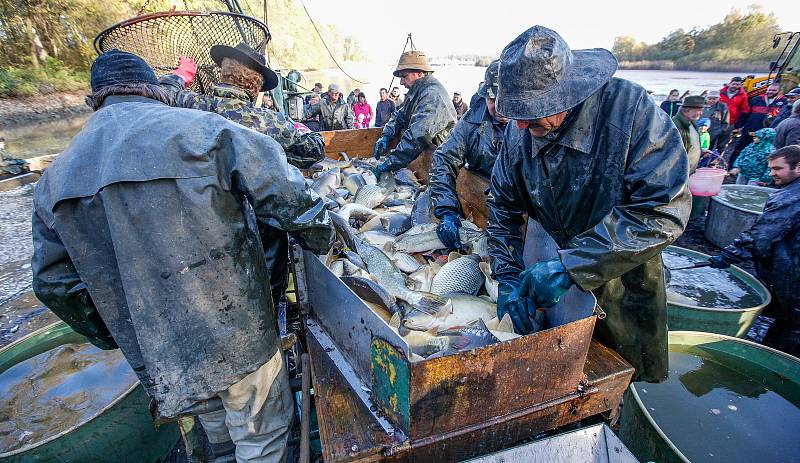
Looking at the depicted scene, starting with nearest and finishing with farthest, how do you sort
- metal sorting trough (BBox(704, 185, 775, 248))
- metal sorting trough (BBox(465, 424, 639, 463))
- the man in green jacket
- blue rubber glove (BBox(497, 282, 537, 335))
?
1. metal sorting trough (BBox(465, 424, 639, 463))
2. blue rubber glove (BBox(497, 282, 537, 335))
3. metal sorting trough (BBox(704, 185, 775, 248))
4. the man in green jacket

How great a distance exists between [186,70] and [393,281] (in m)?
3.97

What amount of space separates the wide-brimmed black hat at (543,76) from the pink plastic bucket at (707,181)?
5927 millimetres

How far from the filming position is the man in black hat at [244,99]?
11.0ft

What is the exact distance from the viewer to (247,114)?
10.9ft

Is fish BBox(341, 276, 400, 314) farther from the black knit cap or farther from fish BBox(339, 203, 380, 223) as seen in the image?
fish BBox(339, 203, 380, 223)

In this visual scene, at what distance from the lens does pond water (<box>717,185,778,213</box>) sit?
6090 mm

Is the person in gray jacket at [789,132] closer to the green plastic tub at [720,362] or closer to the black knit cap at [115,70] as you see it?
the green plastic tub at [720,362]

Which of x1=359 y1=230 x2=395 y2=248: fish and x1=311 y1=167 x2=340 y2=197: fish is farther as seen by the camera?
x1=311 y1=167 x2=340 y2=197: fish

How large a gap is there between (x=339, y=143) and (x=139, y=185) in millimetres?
4833

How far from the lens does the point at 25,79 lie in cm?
2017

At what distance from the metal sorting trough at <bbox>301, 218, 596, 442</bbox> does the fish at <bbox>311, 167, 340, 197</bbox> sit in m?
2.85

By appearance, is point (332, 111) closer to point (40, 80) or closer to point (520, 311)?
point (520, 311)

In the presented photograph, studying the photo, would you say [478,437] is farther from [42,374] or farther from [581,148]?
[42,374]

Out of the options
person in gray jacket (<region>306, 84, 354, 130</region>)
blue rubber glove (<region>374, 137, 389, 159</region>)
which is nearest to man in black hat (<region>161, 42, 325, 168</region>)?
blue rubber glove (<region>374, 137, 389, 159</region>)
